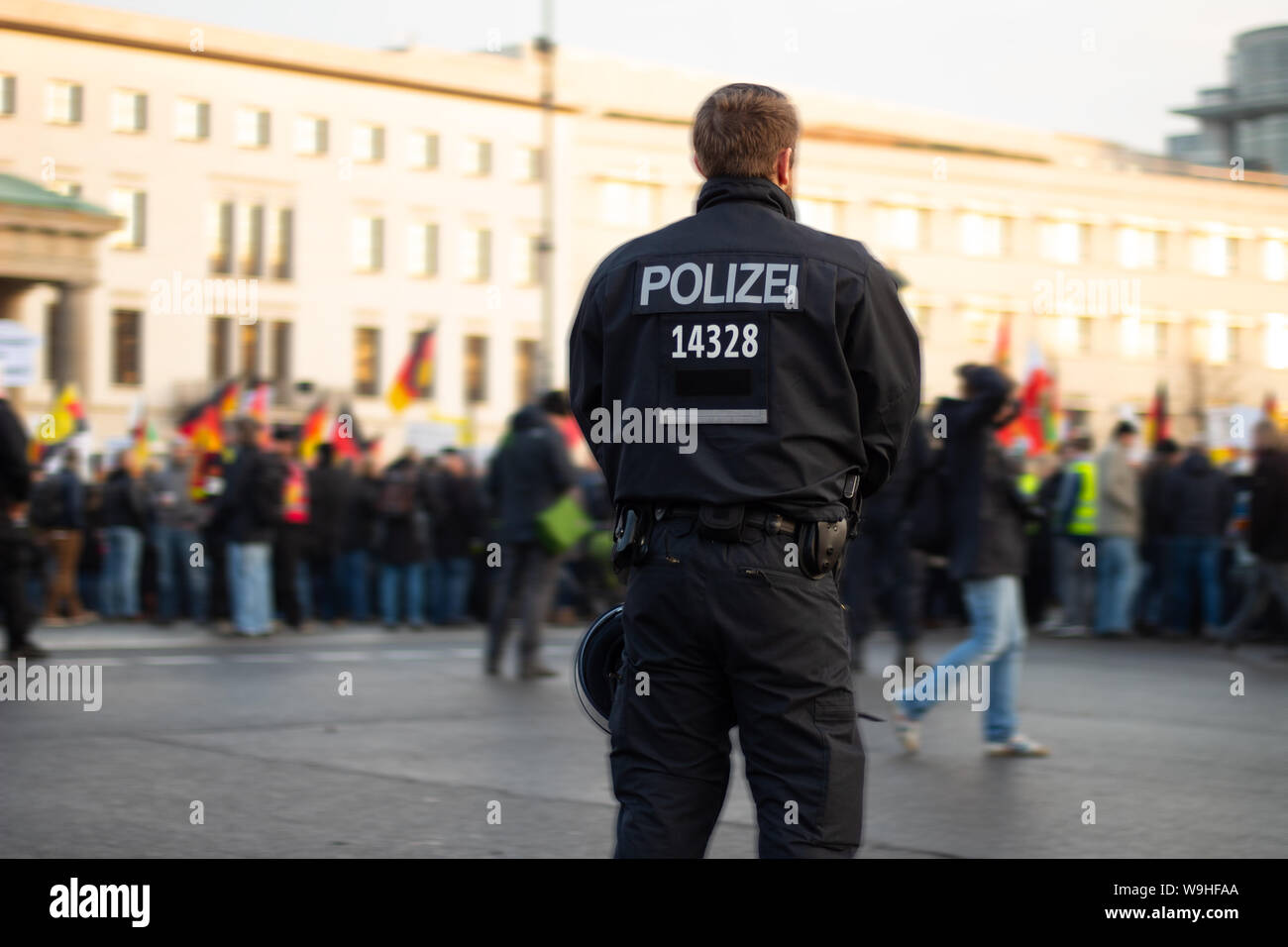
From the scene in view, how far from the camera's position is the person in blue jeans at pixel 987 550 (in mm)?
9141

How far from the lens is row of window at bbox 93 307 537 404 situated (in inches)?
2290

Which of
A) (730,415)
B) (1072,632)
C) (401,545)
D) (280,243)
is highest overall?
(280,243)

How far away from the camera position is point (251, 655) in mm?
14656

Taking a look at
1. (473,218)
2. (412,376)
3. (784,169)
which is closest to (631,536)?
(784,169)

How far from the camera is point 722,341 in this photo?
3.91m

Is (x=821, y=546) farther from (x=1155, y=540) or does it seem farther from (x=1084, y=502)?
(x=1155, y=540)

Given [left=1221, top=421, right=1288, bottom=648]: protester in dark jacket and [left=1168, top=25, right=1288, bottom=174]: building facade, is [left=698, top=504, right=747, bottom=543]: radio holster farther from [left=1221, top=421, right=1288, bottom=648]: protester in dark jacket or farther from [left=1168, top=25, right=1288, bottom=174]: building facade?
[left=1168, top=25, right=1288, bottom=174]: building facade

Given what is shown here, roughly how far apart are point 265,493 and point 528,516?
169 inches

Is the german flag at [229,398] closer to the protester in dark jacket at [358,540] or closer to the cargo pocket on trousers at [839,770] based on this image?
the protester in dark jacket at [358,540]

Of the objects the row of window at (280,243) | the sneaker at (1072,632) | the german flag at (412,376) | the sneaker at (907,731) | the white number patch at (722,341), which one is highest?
the row of window at (280,243)

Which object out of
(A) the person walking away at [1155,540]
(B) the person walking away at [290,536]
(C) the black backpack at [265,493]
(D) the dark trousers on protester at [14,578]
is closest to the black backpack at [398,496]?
(B) the person walking away at [290,536]

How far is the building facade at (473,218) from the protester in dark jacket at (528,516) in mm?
33313
